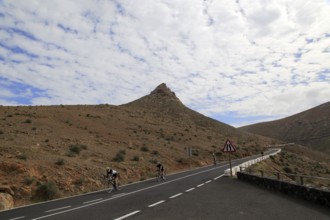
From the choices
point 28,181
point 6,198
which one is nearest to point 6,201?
point 6,198

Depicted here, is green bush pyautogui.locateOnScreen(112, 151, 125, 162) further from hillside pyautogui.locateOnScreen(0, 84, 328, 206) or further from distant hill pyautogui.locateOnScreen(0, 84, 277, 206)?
distant hill pyautogui.locateOnScreen(0, 84, 277, 206)

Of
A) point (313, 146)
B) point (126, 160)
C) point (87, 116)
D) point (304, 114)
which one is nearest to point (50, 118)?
point (87, 116)

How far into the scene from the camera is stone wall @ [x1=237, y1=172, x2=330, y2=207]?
1246cm

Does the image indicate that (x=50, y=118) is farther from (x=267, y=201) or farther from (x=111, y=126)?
(x=267, y=201)

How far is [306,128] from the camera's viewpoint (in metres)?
154

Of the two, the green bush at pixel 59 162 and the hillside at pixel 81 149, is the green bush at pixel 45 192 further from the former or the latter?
the green bush at pixel 59 162

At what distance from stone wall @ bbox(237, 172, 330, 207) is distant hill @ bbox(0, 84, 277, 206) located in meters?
12.0

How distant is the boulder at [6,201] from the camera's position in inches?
763

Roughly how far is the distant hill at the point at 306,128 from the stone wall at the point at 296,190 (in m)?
106

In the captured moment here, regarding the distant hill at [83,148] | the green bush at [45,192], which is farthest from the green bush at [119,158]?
the green bush at [45,192]

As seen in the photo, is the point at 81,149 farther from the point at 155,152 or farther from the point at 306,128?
the point at 306,128

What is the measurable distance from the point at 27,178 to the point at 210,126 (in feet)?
291

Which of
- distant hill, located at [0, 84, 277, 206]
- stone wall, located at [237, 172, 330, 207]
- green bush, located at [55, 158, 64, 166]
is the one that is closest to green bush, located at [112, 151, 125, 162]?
distant hill, located at [0, 84, 277, 206]

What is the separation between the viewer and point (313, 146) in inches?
5143
